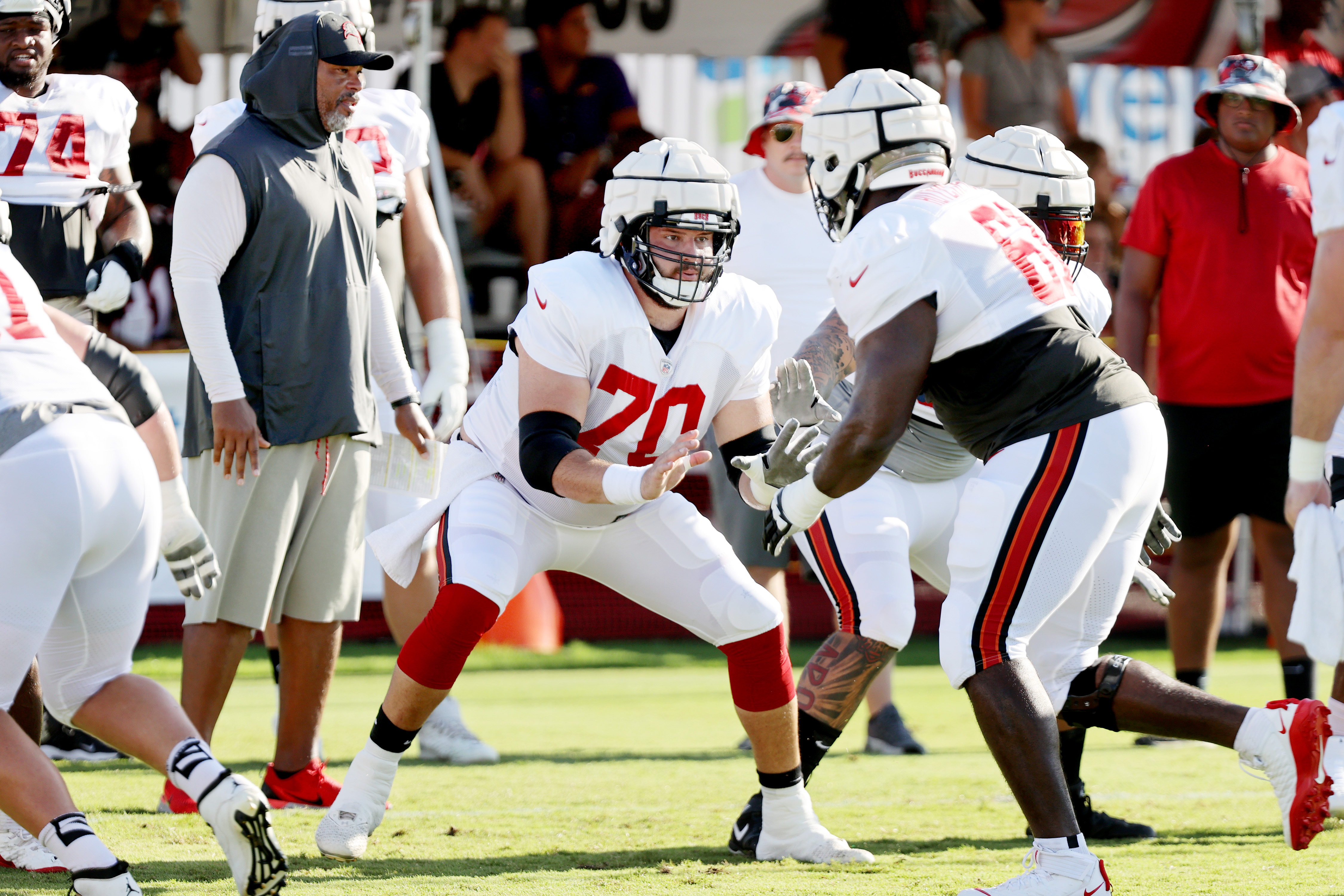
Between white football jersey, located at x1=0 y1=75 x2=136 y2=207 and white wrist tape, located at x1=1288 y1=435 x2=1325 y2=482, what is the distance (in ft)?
10.7

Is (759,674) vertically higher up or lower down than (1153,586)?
lower down

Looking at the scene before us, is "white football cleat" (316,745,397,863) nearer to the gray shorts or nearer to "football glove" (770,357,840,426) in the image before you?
"football glove" (770,357,840,426)

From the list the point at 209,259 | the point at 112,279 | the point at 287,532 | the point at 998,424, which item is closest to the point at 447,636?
the point at 287,532

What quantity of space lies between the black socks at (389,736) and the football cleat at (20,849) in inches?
28.3

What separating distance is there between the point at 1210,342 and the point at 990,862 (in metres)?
2.59

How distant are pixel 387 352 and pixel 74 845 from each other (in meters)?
2.03

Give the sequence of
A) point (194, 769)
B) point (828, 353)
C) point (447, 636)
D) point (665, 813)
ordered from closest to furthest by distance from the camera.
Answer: point (194, 769)
point (447, 636)
point (828, 353)
point (665, 813)

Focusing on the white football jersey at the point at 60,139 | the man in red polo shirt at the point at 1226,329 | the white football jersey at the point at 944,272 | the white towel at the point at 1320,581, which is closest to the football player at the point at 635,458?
the white football jersey at the point at 944,272

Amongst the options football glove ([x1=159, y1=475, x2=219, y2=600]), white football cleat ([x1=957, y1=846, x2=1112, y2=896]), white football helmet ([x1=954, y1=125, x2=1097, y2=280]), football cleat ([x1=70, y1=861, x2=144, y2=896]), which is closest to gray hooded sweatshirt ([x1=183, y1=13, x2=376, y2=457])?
football glove ([x1=159, y1=475, x2=219, y2=600])

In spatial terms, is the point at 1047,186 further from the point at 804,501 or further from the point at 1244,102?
the point at 1244,102

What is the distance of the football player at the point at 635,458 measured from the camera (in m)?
3.68

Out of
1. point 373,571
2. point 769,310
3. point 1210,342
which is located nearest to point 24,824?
point 769,310

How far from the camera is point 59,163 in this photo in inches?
176

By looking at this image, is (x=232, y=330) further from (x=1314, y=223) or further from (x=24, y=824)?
(x=1314, y=223)
